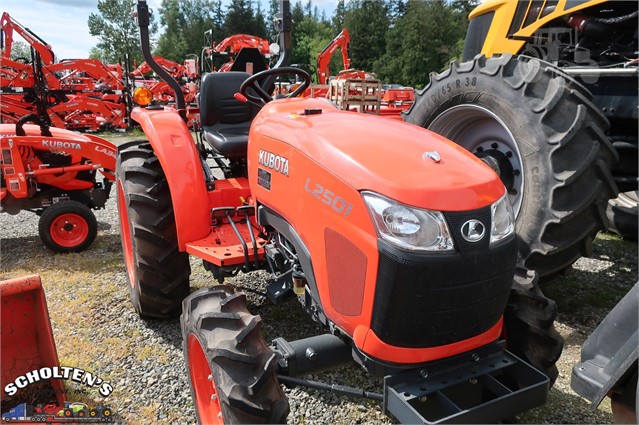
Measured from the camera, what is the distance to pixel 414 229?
1.63m

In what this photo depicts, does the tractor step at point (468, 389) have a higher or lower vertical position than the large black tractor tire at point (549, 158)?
lower

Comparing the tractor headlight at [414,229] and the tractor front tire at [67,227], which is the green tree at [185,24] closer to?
the tractor front tire at [67,227]

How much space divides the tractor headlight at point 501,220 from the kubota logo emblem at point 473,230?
7 cm

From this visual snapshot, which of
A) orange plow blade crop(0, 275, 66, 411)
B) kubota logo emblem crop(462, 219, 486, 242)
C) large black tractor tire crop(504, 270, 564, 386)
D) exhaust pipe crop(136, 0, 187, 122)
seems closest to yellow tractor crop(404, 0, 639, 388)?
large black tractor tire crop(504, 270, 564, 386)

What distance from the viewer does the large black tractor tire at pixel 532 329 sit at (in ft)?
6.83

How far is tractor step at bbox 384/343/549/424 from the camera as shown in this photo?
1.68 m

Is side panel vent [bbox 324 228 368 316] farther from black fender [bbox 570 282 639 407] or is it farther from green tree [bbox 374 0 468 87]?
green tree [bbox 374 0 468 87]

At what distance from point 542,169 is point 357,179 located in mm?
1611

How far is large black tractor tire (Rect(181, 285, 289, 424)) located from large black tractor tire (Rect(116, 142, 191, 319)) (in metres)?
0.87

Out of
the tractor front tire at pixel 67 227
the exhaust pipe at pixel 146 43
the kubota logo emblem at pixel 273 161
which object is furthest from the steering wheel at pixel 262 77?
the tractor front tire at pixel 67 227

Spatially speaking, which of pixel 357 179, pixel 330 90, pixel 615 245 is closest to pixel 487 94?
pixel 357 179

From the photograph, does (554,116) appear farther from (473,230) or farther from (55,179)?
(55,179)

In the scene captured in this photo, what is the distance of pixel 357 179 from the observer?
68.8 inches

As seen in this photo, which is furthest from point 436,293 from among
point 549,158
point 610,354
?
point 549,158
